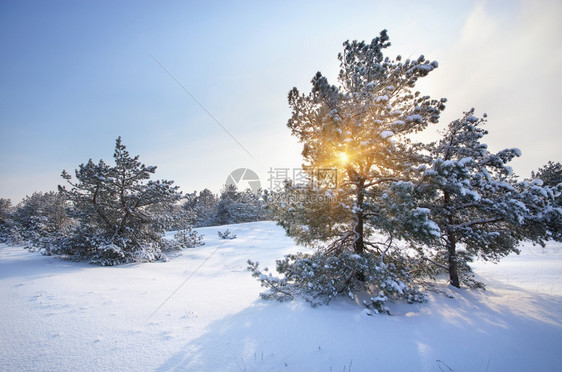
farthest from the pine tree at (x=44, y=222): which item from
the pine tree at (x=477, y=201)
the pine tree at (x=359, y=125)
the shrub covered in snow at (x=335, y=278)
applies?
the pine tree at (x=477, y=201)

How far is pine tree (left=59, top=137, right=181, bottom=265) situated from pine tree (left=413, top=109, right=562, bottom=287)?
13.0m

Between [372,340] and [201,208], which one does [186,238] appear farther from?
[372,340]

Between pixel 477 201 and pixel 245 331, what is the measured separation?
23.2ft

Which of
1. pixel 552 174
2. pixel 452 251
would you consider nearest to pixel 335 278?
pixel 452 251

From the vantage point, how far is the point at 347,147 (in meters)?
6.62

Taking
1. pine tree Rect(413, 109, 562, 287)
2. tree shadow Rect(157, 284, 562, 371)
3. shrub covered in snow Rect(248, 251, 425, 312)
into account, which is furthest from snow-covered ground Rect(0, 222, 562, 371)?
pine tree Rect(413, 109, 562, 287)

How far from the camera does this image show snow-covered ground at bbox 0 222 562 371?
3555mm

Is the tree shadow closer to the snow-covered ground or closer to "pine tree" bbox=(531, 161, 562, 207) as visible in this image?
the snow-covered ground

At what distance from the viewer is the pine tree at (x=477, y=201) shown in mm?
5156

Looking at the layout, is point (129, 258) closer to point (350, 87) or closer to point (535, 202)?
point (350, 87)

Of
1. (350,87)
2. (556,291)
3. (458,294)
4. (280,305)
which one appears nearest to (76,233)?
(280,305)

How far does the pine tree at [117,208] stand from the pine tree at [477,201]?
13025mm

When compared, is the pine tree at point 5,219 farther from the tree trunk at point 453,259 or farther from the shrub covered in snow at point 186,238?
the tree trunk at point 453,259

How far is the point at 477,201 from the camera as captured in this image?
5727 millimetres
